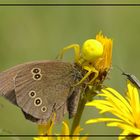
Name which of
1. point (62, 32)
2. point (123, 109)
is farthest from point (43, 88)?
point (62, 32)

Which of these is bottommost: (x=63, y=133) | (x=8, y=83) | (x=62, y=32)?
(x=62, y=32)

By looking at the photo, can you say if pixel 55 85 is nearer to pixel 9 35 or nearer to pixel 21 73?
pixel 21 73

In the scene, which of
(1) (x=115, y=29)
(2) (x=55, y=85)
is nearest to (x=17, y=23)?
(1) (x=115, y=29)

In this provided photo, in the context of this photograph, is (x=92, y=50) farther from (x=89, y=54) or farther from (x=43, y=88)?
(x=43, y=88)

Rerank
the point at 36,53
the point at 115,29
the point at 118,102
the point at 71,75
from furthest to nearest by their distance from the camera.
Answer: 1. the point at 115,29
2. the point at 36,53
3. the point at 71,75
4. the point at 118,102

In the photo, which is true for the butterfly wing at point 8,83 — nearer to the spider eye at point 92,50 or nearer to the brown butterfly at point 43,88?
the brown butterfly at point 43,88

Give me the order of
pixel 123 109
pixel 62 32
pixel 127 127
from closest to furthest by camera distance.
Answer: pixel 127 127
pixel 123 109
pixel 62 32

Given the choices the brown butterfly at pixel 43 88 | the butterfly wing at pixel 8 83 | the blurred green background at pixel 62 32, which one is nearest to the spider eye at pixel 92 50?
the brown butterfly at pixel 43 88
